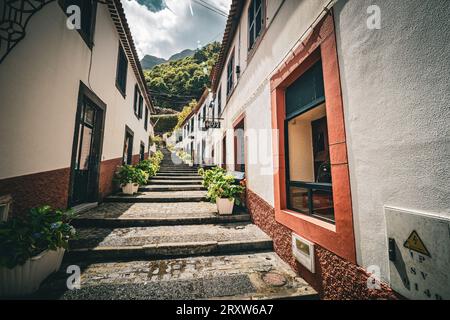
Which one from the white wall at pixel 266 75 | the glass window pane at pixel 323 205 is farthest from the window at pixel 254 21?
the glass window pane at pixel 323 205

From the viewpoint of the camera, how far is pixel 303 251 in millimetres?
2486

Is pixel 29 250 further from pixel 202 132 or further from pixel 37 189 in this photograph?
pixel 202 132

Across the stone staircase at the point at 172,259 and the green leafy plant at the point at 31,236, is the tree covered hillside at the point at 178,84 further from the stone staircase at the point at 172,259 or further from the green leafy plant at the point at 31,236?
the green leafy plant at the point at 31,236

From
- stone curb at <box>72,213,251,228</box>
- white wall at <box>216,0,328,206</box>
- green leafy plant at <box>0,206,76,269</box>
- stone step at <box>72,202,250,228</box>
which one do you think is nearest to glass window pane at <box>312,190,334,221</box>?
white wall at <box>216,0,328,206</box>

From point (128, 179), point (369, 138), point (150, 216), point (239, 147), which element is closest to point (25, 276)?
point (150, 216)

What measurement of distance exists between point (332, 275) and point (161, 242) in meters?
2.64

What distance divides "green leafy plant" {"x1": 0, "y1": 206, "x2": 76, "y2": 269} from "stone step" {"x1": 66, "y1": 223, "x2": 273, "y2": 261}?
591 millimetres

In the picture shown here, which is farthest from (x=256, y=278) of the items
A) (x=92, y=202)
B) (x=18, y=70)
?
(x=92, y=202)

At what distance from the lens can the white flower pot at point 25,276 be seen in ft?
6.43

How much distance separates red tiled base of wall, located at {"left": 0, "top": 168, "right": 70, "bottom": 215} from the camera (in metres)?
2.53

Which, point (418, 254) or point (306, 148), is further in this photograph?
point (306, 148)

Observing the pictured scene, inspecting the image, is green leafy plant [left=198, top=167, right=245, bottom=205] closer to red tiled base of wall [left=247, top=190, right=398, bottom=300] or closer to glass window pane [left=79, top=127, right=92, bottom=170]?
red tiled base of wall [left=247, top=190, right=398, bottom=300]

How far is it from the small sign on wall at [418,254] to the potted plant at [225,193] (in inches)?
133
